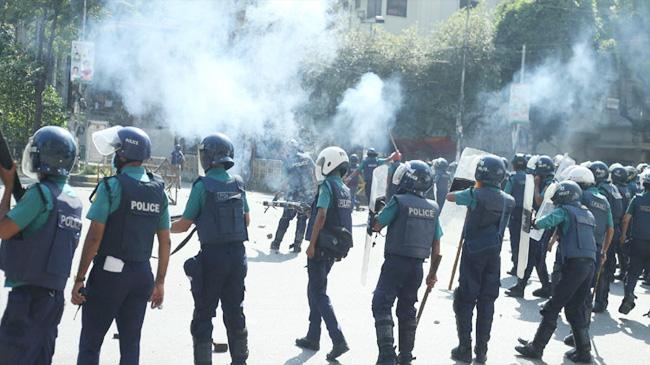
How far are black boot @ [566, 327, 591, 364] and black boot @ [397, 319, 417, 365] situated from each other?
75.5 inches

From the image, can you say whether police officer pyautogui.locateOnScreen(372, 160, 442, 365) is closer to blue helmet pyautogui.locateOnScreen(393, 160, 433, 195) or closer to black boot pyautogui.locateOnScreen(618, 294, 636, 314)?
blue helmet pyautogui.locateOnScreen(393, 160, 433, 195)

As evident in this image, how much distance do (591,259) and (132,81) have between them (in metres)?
26.3

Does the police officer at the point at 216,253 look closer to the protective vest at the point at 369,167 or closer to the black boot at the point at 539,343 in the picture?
the black boot at the point at 539,343

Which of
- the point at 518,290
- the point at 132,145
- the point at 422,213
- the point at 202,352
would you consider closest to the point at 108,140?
the point at 132,145

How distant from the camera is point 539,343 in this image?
804cm

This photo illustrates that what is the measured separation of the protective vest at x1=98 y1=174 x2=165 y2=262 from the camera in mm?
5328

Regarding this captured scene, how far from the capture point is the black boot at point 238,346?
6.44 meters

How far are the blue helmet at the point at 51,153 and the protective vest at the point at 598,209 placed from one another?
590 centimetres

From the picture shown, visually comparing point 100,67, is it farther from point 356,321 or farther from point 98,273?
point 98,273

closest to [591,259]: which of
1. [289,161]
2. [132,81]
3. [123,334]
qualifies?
[123,334]

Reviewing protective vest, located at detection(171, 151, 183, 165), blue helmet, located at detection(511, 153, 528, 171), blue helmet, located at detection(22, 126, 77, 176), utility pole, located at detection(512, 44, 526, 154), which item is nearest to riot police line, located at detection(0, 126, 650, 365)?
blue helmet, located at detection(22, 126, 77, 176)

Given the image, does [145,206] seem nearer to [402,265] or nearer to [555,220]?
[402,265]

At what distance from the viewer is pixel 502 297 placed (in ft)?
37.7

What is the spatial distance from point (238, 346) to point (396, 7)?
148ft
